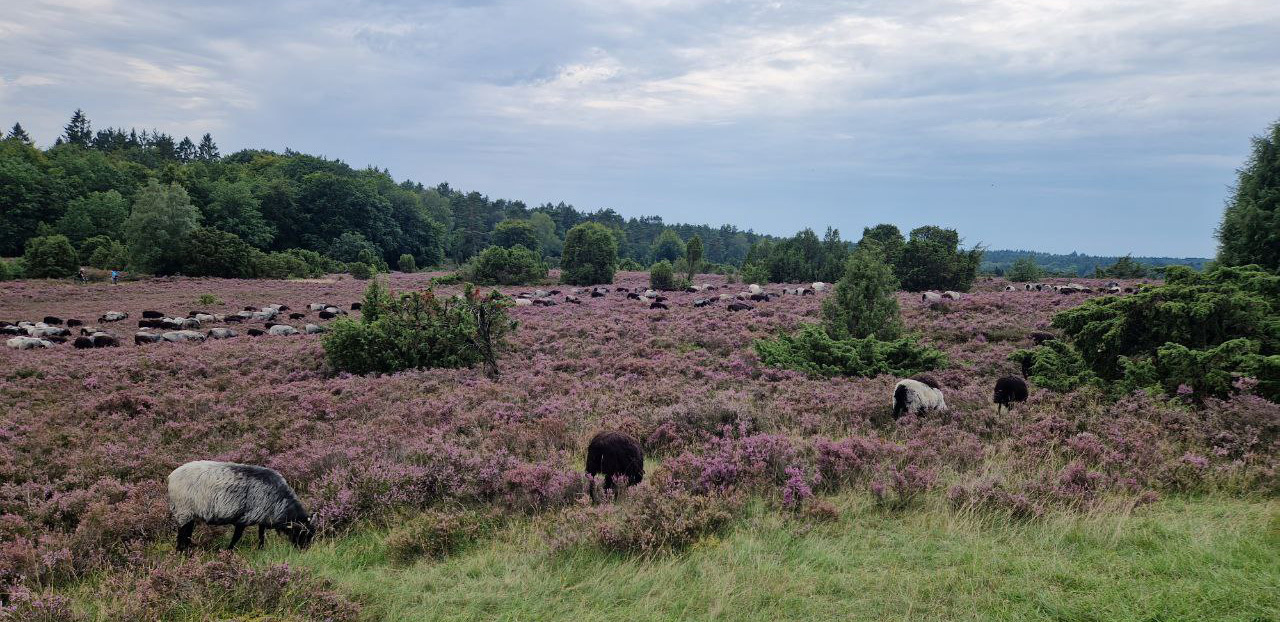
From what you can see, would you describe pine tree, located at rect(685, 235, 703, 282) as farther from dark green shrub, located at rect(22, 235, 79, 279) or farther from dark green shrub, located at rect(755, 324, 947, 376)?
dark green shrub, located at rect(22, 235, 79, 279)

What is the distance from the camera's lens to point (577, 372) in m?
15.8

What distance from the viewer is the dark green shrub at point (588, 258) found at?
5091 cm

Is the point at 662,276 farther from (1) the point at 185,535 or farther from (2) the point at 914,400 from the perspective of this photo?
(1) the point at 185,535

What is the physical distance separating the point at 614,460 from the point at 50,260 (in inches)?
2319

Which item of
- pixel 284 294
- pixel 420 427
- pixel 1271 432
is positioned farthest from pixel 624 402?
pixel 284 294

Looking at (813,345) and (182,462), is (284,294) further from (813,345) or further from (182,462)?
(813,345)

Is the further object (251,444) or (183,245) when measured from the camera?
(183,245)

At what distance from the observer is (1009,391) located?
10.6 metres

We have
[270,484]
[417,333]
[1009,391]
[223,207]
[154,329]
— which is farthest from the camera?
[223,207]

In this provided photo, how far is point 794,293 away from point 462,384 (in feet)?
90.5

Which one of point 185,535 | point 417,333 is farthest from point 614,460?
point 417,333

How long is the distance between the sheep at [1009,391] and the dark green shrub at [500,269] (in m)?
43.9

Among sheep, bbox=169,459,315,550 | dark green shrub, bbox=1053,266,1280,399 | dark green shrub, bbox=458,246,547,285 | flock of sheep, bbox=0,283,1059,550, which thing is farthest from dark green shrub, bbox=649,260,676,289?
sheep, bbox=169,459,315,550

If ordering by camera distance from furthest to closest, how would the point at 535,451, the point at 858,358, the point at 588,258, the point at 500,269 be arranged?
the point at 588,258
the point at 500,269
the point at 858,358
the point at 535,451
